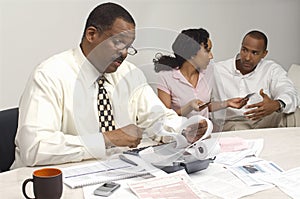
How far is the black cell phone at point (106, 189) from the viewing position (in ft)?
4.53

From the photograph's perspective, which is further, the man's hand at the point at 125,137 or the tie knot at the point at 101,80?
the tie knot at the point at 101,80

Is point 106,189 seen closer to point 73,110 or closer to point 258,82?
point 73,110

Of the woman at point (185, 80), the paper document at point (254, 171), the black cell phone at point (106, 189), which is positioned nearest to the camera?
the black cell phone at point (106, 189)

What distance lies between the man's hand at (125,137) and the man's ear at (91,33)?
0.38 metres

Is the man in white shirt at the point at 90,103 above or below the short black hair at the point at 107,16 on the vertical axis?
below

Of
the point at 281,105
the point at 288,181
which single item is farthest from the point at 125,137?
the point at 281,105

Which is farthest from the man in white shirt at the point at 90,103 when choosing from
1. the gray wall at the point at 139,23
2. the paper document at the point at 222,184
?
the gray wall at the point at 139,23

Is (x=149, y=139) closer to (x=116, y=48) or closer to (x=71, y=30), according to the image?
(x=116, y=48)

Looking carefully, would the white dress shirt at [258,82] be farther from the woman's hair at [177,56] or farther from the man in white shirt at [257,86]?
the woman's hair at [177,56]

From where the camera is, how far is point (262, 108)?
8.86 ft

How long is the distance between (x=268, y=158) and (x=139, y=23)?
1.60 meters

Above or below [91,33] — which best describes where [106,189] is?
below

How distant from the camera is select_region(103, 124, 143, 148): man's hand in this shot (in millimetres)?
1638

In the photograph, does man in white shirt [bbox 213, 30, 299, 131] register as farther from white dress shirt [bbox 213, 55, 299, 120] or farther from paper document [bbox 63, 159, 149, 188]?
paper document [bbox 63, 159, 149, 188]
